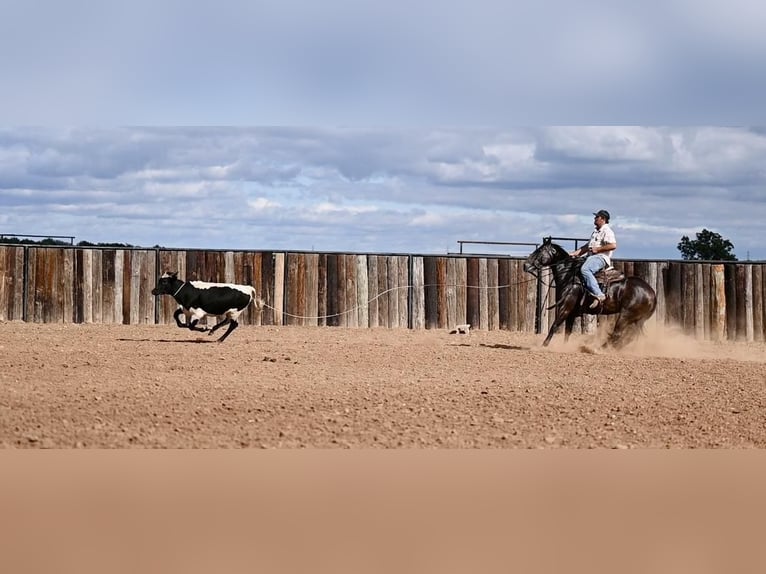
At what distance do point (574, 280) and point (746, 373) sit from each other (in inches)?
147

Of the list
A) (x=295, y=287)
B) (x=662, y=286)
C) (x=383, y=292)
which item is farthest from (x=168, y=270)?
(x=662, y=286)

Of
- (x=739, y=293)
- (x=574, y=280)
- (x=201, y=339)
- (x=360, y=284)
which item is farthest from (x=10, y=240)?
(x=739, y=293)

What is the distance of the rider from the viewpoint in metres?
17.0

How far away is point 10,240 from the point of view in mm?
27703

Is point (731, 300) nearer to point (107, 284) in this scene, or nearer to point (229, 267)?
point (229, 267)

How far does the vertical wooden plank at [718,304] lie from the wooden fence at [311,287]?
0.9 inches

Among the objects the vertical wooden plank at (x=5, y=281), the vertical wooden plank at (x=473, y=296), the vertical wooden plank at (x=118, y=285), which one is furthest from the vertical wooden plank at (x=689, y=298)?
the vertical wooden plank at (x=5, y=281)

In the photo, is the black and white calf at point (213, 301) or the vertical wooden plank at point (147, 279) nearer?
the black and white calf at point (213, 301)

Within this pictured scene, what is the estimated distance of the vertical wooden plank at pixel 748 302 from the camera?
78.0 feet

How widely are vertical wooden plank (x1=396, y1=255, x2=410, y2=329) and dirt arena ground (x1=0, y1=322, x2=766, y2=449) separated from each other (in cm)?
560

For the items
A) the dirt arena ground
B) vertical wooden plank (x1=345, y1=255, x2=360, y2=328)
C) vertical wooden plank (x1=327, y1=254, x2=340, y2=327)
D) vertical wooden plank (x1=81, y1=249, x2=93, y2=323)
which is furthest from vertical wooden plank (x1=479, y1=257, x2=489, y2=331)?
vertical wooden plank (x1=81, y1=249, x2=93, y2=323)

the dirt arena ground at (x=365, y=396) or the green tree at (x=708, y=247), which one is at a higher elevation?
the green tree at (x=708, y=247)

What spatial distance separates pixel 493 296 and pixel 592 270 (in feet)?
21.3

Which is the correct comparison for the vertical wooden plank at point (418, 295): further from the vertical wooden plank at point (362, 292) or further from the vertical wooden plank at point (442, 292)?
→ the vertical wooden plank at point (362, 292)
